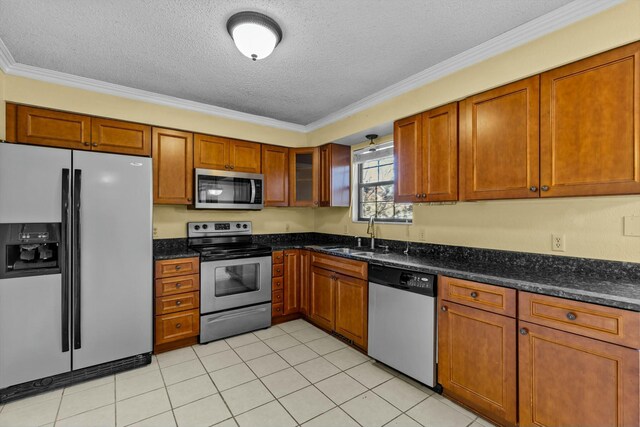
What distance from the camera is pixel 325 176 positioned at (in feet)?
12.5

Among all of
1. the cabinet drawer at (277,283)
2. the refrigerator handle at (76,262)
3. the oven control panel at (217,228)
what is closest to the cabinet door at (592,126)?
the cabinet drawer at (277,283)

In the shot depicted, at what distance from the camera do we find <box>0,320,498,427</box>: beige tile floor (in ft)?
6.24

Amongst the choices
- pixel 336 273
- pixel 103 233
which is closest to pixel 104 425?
pixel 103 233

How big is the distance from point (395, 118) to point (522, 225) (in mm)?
1406

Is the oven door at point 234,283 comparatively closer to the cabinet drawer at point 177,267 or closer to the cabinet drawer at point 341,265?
the cabinet drawer at point 177,267

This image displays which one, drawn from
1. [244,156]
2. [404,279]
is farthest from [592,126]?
[244,156]

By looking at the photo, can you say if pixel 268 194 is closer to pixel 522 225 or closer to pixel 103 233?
pixel 103 233

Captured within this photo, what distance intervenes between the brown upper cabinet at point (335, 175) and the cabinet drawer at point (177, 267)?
5.55ft

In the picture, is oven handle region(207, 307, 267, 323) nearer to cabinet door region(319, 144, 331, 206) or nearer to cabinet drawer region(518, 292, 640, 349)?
cabinet door region(319, 144, 331, 206)

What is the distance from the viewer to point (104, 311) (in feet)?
7.91

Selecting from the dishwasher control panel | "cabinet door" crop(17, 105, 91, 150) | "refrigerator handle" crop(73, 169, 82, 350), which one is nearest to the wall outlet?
the dishwasher control panel

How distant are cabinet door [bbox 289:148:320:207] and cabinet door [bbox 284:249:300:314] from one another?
718 mm

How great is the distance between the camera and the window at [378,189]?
335 centimetres

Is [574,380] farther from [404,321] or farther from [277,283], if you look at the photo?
[277,283]
